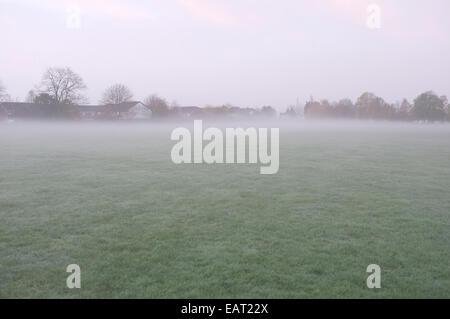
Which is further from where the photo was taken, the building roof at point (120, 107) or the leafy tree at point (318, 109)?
the leafy tree at point (318, 109)

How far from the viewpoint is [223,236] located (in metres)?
6.20

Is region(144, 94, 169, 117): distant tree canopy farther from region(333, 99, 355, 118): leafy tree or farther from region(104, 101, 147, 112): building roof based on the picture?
region(333, 99, 355, 118): leafy tree

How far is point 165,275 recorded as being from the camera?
186 inches

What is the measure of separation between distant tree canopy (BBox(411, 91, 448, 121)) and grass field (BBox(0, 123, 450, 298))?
96.9 m

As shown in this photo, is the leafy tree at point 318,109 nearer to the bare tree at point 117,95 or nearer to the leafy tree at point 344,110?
the leafy tree at point 344,110

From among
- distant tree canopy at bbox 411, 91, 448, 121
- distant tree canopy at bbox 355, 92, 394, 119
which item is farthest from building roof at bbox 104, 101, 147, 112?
distant tree canopy at bbox 411, 91, 448, 121

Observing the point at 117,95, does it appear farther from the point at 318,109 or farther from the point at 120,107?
the point at 318,109

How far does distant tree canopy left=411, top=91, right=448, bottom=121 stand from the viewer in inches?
3702

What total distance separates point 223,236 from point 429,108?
348 feet

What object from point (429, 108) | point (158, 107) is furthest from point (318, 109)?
point (158, 107)

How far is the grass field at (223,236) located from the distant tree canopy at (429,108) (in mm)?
96864

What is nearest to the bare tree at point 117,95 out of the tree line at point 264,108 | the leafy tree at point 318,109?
the tree line at point 264,108

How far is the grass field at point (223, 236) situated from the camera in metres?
4.48

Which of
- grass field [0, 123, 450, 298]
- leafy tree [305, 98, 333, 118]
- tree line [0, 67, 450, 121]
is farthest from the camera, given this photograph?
leafy tree [305, 98, 333, 118]
